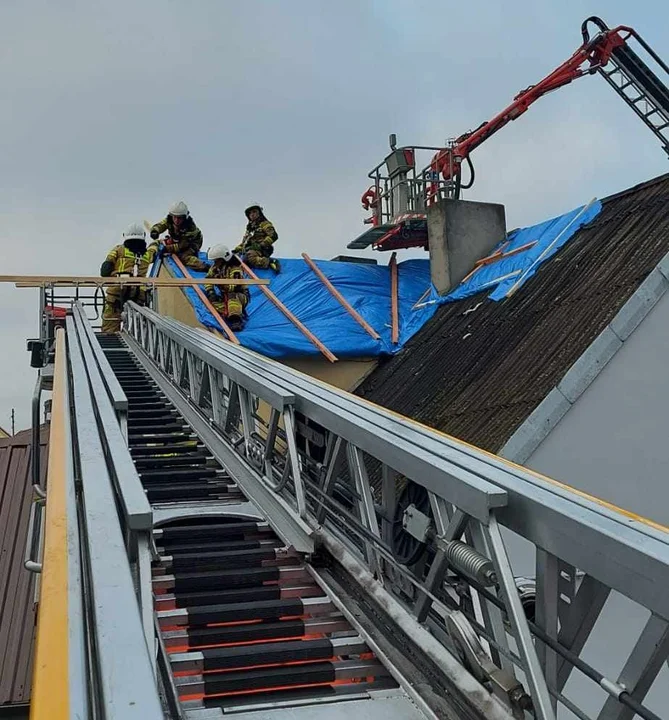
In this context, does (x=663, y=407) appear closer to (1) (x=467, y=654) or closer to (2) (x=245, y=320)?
(1) (x=467, y=654)

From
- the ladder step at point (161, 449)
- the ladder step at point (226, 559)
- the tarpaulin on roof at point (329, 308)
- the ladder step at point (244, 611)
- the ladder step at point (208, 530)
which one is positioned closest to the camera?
the ladder step at point (244, 611)

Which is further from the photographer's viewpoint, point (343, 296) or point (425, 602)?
point (343, 296)

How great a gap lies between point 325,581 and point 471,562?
115 cm

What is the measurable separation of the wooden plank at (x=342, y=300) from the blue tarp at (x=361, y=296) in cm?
7

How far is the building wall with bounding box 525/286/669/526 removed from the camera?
6.03 metres

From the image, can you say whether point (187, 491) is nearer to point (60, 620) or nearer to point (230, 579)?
point (230, 579)

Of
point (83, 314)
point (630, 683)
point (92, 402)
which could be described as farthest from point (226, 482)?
point (83, 314)

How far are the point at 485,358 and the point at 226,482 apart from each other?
434cm

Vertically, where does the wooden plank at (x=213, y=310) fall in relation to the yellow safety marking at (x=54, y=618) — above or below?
above

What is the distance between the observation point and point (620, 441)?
242 inches

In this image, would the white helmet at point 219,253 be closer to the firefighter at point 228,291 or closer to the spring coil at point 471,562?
the firefighter at point 228,291

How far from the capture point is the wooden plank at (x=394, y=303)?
1212 cm

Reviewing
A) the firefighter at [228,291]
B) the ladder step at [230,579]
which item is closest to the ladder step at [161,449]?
the ladder step at [230,579]

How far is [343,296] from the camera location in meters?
13.1
